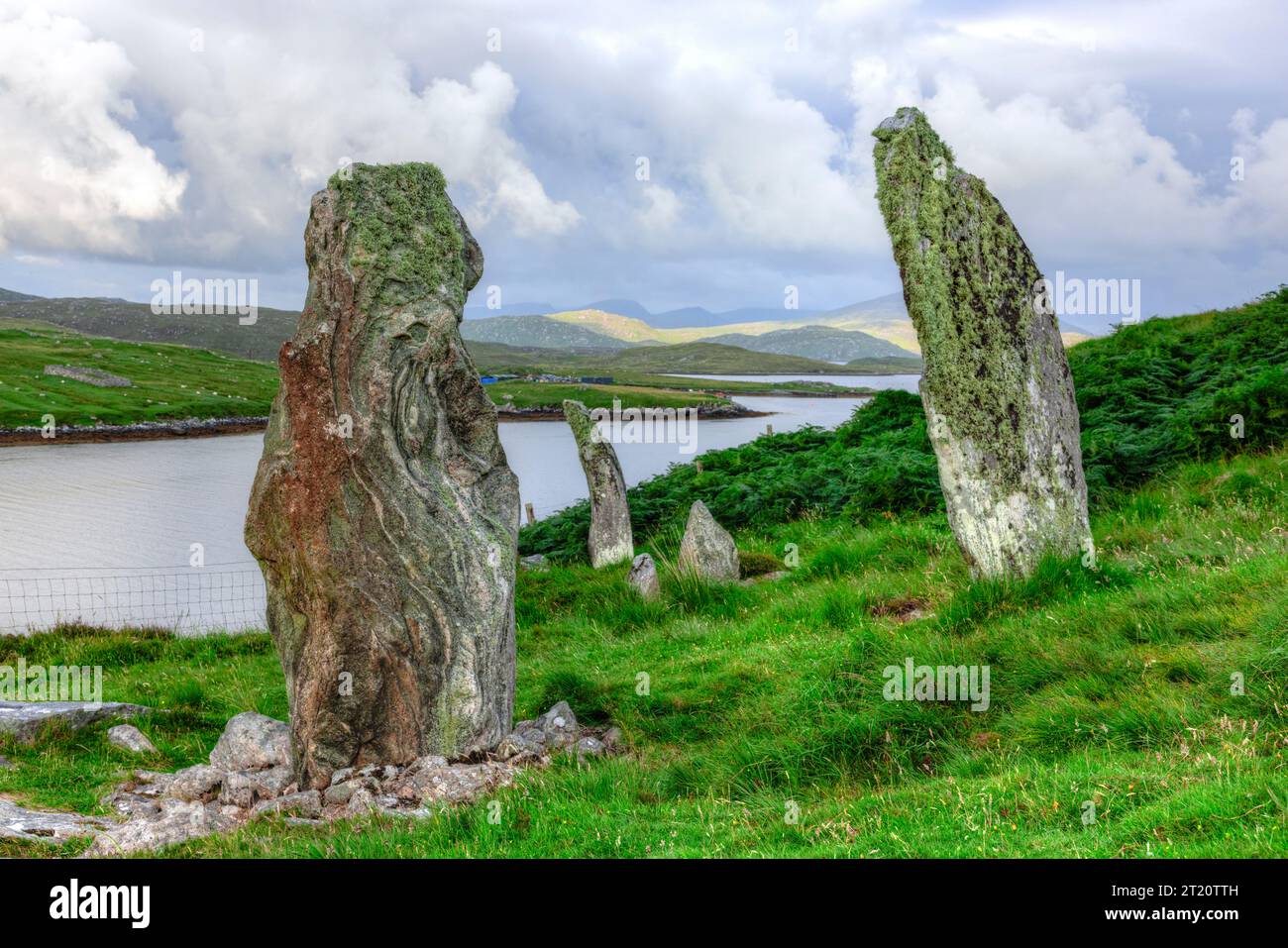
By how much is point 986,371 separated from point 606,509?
11.7 metres

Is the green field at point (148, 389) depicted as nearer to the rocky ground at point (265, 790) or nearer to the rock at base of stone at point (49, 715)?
the rock at base of stone at point (49, 715)

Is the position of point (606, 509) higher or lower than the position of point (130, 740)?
higher

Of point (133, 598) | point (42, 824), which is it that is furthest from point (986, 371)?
Result: point (133, 598)

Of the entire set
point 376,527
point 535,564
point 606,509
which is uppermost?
→ point 376,527

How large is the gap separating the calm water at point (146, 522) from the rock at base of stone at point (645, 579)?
9.78m

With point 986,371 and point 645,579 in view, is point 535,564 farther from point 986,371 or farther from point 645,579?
point 986,371

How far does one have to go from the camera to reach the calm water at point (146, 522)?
90.0 feet

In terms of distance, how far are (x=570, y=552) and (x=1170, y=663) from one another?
16332 millimetres

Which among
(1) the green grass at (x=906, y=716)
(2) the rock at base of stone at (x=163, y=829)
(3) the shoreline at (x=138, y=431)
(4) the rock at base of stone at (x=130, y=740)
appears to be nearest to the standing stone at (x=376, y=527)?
(2) the rock at base of stone at (x=163, y=829)

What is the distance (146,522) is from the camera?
41.8 meters

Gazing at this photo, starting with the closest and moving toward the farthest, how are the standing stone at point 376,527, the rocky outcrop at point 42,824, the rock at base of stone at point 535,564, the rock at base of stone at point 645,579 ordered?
the rocky outcrop at point 42,824, the standing stone at point 376,527, the rock at base of stone at point 645,579, the rock at base of stone at point 535,564

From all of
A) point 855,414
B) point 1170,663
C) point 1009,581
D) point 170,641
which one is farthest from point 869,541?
point 855,414

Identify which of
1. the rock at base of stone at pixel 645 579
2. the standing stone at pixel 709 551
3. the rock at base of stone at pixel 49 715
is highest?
the standing stone at pixel 709 551

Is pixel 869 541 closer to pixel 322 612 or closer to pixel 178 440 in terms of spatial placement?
pixel 322 612
